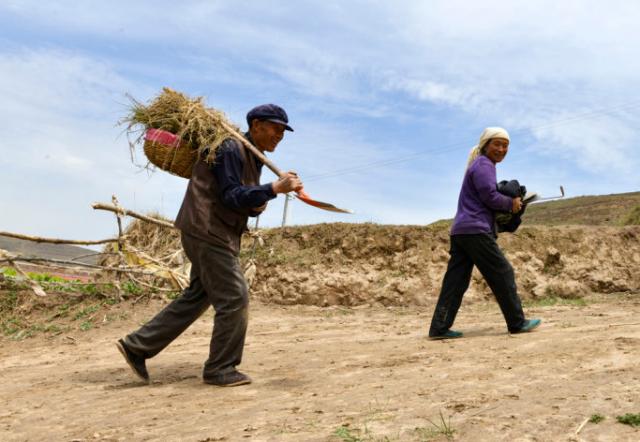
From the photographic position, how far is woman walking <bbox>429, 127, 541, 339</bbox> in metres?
5.23

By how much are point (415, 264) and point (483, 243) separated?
433 centimetres

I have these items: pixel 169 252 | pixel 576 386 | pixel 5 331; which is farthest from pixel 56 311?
pixel 576 386

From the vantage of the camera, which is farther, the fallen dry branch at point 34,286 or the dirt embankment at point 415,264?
the dirt embankment at point 415,264

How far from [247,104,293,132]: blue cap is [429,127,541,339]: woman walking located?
2.14 metres

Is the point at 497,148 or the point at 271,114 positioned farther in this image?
the point at 497,148

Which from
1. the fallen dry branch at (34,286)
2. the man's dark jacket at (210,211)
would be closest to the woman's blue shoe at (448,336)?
the man's dark jacket at (210,211)

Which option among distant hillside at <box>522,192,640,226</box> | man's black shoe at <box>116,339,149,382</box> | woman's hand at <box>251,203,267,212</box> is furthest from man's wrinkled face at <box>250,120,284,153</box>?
distant hillside at <box>522,192,640,226</box>

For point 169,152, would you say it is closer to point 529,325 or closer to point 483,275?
point 483,275

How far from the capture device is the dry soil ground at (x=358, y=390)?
2730mm

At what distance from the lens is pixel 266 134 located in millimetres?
4125

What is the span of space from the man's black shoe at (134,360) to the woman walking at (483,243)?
2.78 meters

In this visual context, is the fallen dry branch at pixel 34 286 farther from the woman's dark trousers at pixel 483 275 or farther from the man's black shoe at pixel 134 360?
the woman's dark trousers at pixel 483 275

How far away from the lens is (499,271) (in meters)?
5.23

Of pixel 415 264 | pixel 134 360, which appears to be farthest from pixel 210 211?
pixel 415 264
